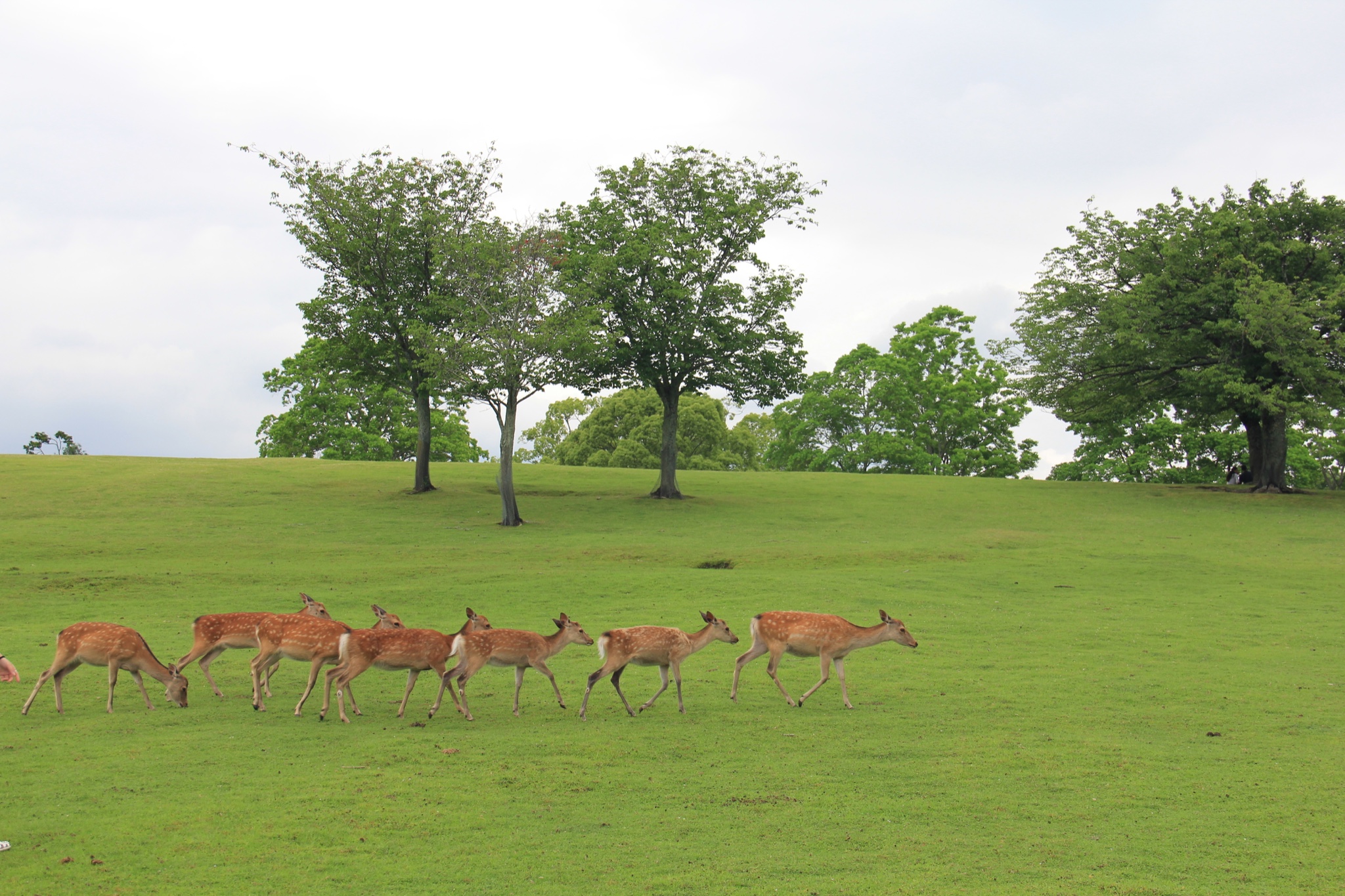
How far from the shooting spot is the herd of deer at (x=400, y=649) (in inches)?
444

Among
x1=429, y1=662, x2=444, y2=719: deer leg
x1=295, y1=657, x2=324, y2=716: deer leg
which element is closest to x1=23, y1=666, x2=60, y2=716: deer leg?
x1=295, y1=657, x2=324, y2=716: deer leg

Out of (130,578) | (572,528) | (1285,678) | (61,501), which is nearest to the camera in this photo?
(1285,678)

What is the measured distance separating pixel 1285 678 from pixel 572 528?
71.6 ft

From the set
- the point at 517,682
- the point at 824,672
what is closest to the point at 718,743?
the point at 824,672

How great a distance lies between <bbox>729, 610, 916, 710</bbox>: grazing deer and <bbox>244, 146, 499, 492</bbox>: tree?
27.0 metres

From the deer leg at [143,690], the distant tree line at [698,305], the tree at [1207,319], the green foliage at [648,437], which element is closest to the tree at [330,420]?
the green foliage at [648,437]

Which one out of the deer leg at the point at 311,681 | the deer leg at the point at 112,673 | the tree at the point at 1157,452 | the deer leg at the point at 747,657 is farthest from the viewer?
the tree at the point at 1157,452

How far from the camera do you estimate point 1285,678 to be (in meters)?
14.3

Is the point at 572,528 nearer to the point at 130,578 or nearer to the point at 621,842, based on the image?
the point at 130,578

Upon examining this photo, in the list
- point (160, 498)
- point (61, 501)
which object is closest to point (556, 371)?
point (160, 498)

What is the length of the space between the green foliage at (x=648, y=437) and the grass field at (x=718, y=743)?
44.5 meters

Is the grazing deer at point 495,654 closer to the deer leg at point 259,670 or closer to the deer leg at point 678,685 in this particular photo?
the deer leg at point 678,685

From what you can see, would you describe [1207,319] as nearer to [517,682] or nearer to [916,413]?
[916,413]

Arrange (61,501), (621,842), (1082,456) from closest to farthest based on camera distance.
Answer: (621,842) < (61,501) < (1082,456)
